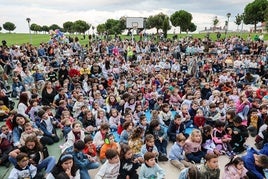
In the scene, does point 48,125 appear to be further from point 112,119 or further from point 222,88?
point 222,88

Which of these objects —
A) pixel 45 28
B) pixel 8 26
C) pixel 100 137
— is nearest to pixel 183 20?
pixel 100 137

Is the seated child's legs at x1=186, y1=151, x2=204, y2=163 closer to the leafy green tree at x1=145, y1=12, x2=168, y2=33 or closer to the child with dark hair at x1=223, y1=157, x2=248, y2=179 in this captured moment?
the child with dark hair at x1=223, y1=157, x2=248, y2=179

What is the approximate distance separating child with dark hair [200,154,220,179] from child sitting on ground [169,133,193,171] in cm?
109

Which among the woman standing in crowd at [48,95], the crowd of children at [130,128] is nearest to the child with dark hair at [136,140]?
the crowd of children at [130,128]

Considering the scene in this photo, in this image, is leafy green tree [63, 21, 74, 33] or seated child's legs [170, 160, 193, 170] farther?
leafy green tree [63, 21, 74, 33]

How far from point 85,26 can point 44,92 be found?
77381 mm

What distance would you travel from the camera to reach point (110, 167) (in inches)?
191

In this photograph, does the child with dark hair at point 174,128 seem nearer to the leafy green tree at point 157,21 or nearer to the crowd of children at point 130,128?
the crowd of children at point 130,128

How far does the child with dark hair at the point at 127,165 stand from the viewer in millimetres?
4984

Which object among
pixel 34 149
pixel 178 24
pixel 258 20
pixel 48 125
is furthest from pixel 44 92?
pixel 258 20

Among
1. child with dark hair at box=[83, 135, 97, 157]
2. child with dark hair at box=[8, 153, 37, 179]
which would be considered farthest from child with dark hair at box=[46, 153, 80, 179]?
child with dark hair at box=[83, 135, 97, 157]

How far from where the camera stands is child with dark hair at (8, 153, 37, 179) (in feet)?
14.8

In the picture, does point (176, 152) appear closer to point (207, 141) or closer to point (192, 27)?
point (207, 141)

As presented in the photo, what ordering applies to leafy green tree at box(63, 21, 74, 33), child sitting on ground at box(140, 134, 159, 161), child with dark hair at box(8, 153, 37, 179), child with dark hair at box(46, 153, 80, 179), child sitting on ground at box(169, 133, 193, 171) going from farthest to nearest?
leafy green tree at box(63, 21, 74, 33) → child sitting on ground at box(169, 133, 193, 171) → child sitting on ground at box(140, 134, 159, 161) → child with dark hair at box(8, 153, 37, 179) → child with dark hair at box(46, 153, 80, 179)
